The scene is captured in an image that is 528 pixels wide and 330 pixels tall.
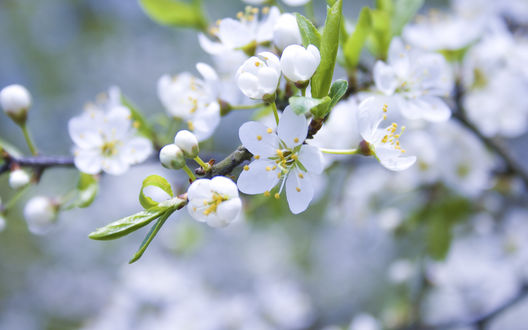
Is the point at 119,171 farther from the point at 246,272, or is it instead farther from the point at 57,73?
the point at 57,73

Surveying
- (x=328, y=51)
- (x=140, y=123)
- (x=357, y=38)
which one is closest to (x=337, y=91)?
(x=328, y=51)

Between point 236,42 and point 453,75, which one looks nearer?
point 236,42

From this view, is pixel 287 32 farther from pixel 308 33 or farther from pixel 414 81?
pixel 414 81

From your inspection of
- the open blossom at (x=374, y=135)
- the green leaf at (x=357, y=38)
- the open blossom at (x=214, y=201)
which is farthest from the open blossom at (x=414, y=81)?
the open blossom at (x=214, y=201)

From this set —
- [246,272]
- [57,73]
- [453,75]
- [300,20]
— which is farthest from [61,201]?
[57,73]

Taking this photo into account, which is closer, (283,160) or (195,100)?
(283,160)

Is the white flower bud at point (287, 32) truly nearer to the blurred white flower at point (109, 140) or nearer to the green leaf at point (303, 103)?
the green leaf at point (303, 103)
